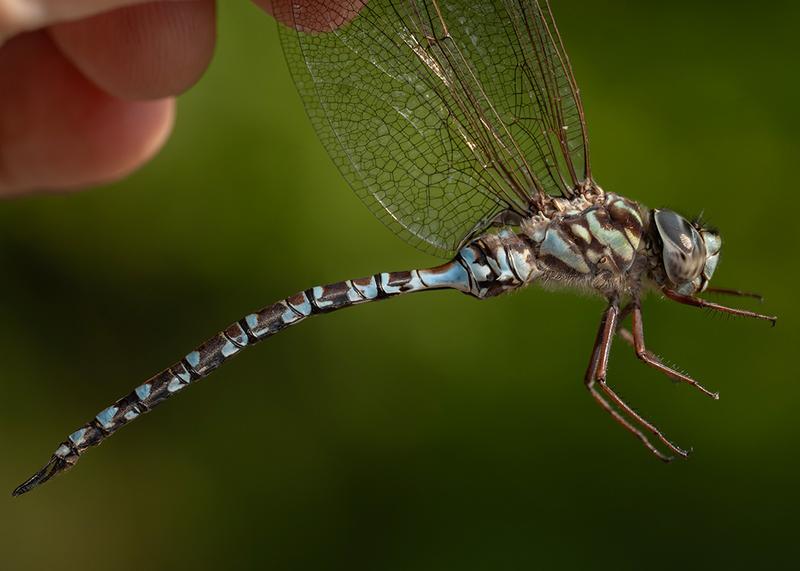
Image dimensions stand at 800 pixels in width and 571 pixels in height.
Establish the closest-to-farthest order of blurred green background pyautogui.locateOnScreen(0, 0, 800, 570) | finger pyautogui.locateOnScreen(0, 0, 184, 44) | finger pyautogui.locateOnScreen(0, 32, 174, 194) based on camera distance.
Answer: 1. finger pyautogui.locateOnScreen(0, 0, 184, 44)
2. finger pyautogui.locateOnScreen(0, 32, 174, 194)
3. blurred green background pyautogui.locateOnScreen(0, 0, 800, 570)

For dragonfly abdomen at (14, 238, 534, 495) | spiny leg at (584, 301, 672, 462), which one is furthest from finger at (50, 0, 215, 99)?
spiny leg at (584, 301, 672, 462)

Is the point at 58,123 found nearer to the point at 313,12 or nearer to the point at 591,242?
the point at 313,12

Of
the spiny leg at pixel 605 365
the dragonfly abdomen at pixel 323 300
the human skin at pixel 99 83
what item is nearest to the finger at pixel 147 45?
the human skin at pixel 99 83

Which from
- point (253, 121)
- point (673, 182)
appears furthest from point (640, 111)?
point (253, 121)

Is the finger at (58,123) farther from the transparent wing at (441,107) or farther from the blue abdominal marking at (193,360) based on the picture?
the blue abdominal marking at (193,360)

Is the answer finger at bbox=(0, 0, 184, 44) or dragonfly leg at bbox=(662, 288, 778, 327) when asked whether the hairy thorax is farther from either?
finger at bbox=(0, 0, 184, 44)

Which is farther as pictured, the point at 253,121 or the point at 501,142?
the point at 253,121

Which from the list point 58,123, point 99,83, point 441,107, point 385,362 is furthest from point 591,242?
point 385,362

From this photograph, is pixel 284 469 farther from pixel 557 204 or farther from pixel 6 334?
pixel 557 204
